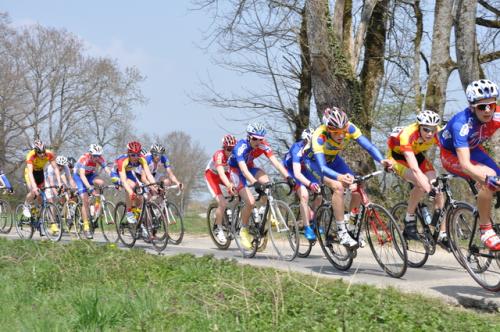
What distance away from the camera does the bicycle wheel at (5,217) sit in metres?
19.6

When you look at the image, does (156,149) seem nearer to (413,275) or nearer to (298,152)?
(298,152)

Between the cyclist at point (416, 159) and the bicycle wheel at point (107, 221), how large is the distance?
761 cm

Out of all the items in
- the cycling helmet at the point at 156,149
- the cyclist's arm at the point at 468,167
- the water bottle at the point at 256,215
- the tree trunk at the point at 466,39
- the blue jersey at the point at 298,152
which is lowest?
the water bottle at the point at 256,215

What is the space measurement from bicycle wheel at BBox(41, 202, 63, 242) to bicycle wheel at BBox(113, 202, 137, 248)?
2.05 m

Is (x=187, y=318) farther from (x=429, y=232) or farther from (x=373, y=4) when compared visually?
(x=373, y=4)

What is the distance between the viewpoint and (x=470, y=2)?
14.4m

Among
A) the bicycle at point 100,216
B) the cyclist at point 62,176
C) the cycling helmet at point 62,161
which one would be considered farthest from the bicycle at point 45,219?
the cycling helmet at point 62,161

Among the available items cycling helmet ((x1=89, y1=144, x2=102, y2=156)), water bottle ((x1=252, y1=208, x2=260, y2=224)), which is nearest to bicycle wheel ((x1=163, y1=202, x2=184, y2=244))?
water bottle ((x1=252, y1=208, x2=260, y2=224))

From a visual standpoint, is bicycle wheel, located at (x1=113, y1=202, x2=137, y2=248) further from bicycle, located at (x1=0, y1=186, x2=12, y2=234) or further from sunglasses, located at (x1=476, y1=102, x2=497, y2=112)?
sunglasses, located at (x1=476, y1=102, x2=497, y2=112)

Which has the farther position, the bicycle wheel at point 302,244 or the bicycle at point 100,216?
the bicycle at point 100,216

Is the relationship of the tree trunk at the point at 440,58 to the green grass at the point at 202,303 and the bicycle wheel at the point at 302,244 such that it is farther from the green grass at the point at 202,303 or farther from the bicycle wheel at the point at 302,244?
the green grass at the point at 202,303

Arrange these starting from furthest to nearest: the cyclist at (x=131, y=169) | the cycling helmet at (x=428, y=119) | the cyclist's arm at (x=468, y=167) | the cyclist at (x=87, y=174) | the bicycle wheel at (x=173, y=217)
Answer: the cyclist at (x=87, y=174), the cyclist at (x=131, y=169), the bicycle wheel at (x=173, y=217), the cycling helmet at (x=428, y=119), the cyclist's arm at (x=468, y=167)

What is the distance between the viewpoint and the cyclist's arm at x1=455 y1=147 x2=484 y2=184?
22.6 feet

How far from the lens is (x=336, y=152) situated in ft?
32.7
